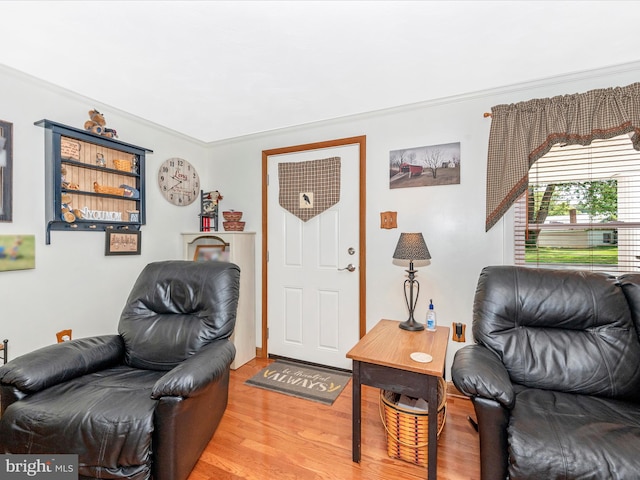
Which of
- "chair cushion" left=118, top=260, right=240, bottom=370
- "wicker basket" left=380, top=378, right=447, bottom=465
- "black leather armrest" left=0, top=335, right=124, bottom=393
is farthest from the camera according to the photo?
"chair cushion" left=118, top=260, right=240, bottom=370

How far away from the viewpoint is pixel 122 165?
2.59 m

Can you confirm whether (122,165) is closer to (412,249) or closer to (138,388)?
(138,388)

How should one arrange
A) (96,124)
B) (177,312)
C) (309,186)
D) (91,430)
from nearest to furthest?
(91,430) → (177,312) → (96,124) → (309,186)

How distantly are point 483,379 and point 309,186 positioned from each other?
2155 millimetres

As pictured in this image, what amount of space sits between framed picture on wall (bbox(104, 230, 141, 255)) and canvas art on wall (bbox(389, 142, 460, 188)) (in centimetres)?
234

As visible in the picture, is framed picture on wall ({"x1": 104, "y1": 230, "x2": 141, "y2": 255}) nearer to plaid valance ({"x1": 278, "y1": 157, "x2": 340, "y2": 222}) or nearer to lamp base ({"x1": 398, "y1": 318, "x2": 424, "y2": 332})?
plaid valance ({"x1": 278, "y1": 157, "x2": 340, "y2": 222})

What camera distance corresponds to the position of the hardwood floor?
162 centimetres

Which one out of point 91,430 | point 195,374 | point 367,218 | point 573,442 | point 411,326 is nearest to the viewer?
point 573,442

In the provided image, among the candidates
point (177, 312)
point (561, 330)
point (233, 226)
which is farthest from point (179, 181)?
point (561, 330)

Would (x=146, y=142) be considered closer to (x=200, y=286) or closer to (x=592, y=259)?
(x=200, y=286)

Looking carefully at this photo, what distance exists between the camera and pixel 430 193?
2514 mm

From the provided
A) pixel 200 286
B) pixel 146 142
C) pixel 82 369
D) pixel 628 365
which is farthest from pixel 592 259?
pixel 146 142

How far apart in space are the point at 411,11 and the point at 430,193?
4.43ft

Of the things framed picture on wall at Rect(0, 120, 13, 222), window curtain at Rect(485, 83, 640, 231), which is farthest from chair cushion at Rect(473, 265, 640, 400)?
framed picture on wall at Rect(0, 120, 13, 222)
